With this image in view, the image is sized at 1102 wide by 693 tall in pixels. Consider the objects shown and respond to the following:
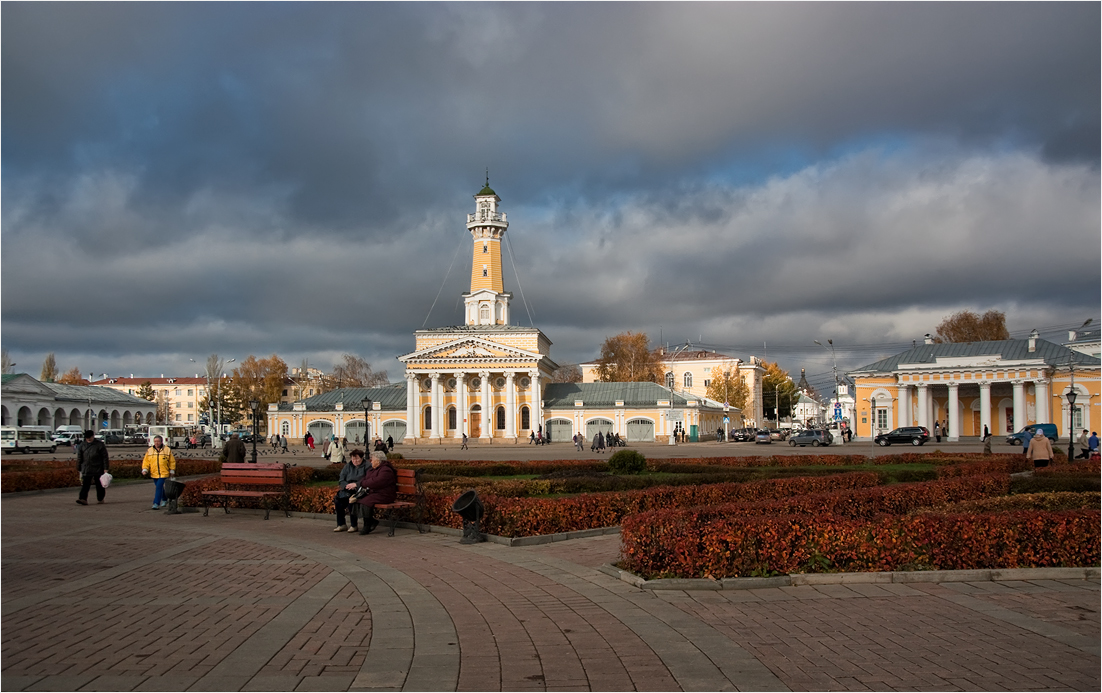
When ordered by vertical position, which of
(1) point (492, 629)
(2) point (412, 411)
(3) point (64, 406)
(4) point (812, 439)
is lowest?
(4) point (812, 439)

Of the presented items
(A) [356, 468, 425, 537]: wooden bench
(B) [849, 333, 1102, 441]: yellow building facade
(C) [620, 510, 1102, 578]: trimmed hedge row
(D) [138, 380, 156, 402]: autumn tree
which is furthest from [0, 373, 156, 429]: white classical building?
(C) [620, 510, 1102, 578]: trimmed hedge row

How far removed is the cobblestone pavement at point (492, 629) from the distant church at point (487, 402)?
219 ft

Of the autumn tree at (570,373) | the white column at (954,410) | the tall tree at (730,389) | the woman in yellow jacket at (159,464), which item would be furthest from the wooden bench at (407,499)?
the autumn tree at (570,373)

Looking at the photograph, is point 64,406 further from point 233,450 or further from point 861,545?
point 861,545

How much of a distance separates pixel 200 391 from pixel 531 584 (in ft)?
528

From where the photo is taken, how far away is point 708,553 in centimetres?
873

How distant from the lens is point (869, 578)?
8.80 m

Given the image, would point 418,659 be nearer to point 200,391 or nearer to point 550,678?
point 550,678

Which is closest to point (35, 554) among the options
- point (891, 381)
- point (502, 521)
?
point (502, 521)

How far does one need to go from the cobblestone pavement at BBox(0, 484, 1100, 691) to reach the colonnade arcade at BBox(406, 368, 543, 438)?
223 ft

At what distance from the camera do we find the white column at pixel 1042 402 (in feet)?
199

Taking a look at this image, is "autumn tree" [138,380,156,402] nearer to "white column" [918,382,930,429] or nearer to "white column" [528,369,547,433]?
"white column" [528,369,547,433]

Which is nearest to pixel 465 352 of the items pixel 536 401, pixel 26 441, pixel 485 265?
pixel 536 401

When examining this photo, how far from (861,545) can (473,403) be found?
7274 centimetres
